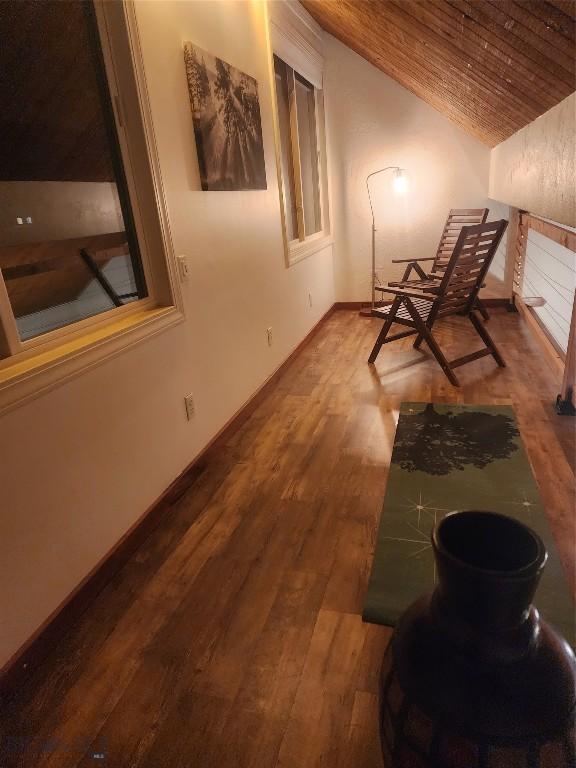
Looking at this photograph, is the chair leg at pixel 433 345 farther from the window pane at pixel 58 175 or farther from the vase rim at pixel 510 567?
the vase rim at pixel 510 567

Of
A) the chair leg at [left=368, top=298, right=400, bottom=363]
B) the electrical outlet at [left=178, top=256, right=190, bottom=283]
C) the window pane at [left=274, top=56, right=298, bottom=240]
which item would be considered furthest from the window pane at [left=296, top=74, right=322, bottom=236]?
the electrical outlet at [left=178, top=256, right=190, bottom=283]

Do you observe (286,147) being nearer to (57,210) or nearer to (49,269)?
(57,210)

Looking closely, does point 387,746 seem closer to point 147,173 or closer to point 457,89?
point 147,173

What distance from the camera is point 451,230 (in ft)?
14.5

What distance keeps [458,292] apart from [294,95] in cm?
224

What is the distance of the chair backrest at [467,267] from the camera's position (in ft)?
9.54

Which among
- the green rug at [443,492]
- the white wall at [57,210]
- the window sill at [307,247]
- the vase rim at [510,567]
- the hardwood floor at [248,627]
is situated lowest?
the hardwood floor at [248,627]

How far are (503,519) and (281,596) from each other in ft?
3.54

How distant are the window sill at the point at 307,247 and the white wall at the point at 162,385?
347mm

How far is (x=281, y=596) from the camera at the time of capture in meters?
1.53

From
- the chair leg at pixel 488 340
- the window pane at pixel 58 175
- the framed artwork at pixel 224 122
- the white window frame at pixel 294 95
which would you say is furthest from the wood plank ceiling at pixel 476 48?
the window pane at pixel 58 175

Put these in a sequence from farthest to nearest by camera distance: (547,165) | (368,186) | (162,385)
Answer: (368,186)
(162,385)
(547,165)

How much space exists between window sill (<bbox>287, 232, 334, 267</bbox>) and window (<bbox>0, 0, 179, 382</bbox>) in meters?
1.77

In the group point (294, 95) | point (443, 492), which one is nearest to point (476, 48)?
point (443, 492)
